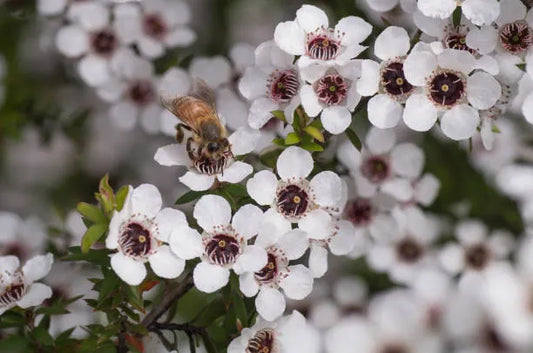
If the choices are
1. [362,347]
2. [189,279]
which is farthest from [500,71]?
[362,347]

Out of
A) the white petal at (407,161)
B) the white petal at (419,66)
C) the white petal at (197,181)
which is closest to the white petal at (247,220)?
the white petal at (197,181)

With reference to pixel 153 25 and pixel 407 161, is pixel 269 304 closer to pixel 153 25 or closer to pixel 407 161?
pixel 407 161

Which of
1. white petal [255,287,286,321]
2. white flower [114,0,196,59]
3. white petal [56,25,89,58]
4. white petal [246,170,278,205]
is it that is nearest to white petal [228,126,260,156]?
white petal [246,170,278,205]

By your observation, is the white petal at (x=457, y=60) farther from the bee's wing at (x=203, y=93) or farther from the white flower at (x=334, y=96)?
the bee's wing at (x=203, y=93)

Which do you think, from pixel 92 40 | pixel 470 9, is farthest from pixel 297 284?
pixel 92 40

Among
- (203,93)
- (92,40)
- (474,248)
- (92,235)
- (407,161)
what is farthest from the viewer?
(474,248)

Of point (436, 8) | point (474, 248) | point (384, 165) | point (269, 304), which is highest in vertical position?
point (436, 8)
